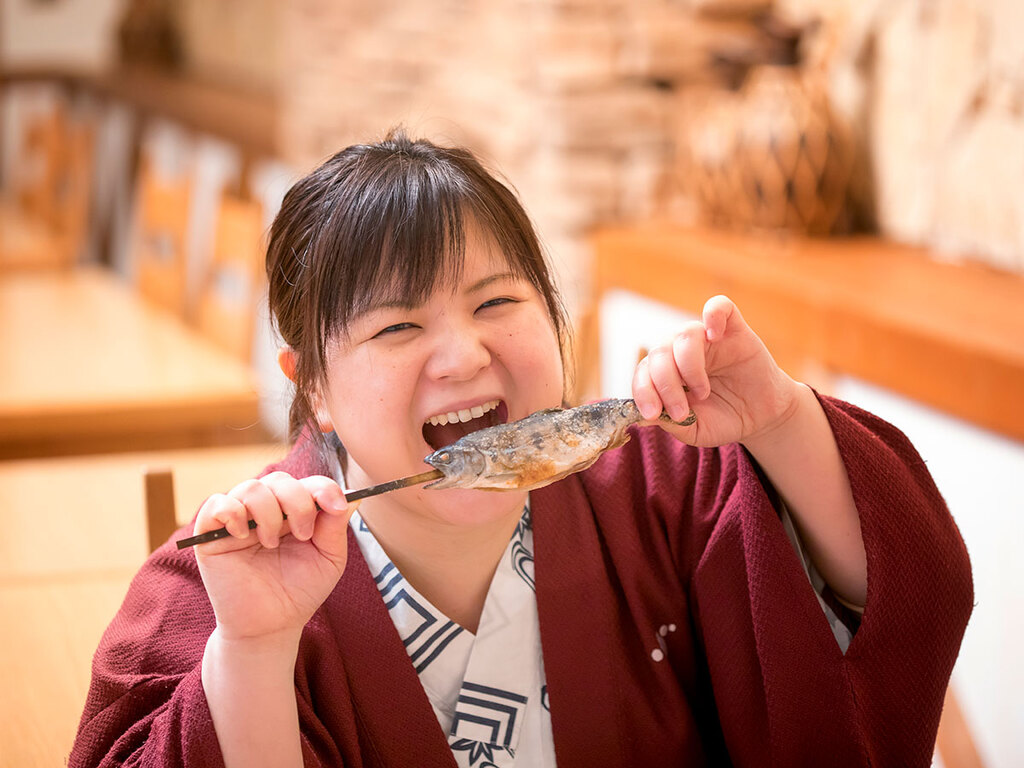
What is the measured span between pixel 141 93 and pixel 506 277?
560cm

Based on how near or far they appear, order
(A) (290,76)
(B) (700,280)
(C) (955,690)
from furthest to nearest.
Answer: (A) (290,76) < (B) (700,280) < (C) (955,690)

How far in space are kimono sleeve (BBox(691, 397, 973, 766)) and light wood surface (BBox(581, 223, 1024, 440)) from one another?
63 centimetres

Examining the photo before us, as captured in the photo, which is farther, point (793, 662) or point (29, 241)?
point (29, 241)

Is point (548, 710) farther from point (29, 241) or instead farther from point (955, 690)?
point (29, 241)

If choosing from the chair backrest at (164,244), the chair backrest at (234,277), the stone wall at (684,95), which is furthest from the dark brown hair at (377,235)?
the chair backrest at (164,244)

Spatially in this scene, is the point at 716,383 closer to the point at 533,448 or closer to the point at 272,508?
the point at 533,448

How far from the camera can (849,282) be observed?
1.99 meters

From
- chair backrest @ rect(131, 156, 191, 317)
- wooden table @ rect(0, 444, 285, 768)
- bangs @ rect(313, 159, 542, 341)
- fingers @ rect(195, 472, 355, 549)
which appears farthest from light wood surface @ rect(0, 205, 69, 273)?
fingers @ rect(195, 472, 355, 549)

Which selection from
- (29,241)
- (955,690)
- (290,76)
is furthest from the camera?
(290,76)

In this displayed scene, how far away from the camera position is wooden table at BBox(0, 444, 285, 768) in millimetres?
1098

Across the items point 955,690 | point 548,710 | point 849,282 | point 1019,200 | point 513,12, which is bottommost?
point 955,690

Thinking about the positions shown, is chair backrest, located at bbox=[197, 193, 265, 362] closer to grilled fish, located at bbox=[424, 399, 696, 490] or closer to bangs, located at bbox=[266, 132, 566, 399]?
bangs, located at bbox=[266, 132, 566, 399]

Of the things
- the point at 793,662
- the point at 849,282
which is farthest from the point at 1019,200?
the point at 793,662

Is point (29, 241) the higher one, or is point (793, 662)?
point (793, 662)
